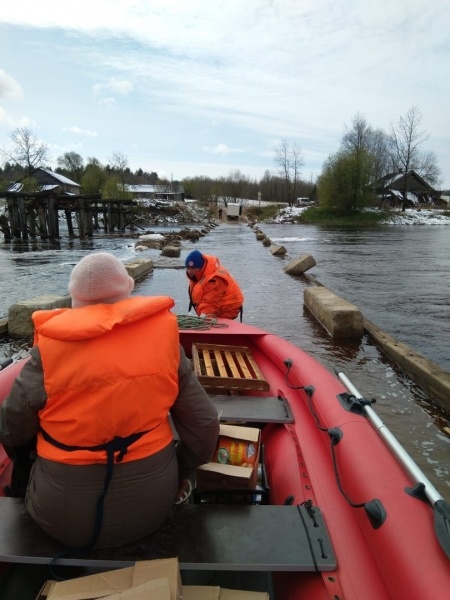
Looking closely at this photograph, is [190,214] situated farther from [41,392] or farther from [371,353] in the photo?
[41,392]

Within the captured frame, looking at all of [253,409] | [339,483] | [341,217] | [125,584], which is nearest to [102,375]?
[125,584]

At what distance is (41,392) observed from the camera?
1.59m

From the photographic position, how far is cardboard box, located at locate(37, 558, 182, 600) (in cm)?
147

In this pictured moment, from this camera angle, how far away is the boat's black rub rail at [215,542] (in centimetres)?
171

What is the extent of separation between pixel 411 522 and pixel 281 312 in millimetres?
6973

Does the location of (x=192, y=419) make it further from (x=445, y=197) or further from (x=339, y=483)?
(x=445, y=197)

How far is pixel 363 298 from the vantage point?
10.4 m

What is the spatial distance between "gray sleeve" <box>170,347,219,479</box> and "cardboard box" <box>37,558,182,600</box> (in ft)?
1.42

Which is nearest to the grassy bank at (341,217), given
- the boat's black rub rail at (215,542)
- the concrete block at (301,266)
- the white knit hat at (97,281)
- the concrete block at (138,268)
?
the concrete block at (301,266)

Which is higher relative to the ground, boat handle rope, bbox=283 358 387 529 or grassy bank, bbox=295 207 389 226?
boat handle rope, bbox=283 358 387 529

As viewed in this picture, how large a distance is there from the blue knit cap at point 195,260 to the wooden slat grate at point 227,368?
1261mm

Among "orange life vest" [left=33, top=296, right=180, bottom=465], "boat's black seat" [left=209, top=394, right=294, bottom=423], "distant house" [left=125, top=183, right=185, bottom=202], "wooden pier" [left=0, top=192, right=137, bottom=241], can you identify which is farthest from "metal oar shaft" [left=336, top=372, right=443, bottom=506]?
"distant house" [left=125, top=183, right=185, bottom=202]

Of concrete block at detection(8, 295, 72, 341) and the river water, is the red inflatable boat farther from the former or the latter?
concrete block at detection(8, 295, 72, 341)

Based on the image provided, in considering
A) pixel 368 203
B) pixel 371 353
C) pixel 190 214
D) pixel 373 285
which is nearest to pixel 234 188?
pixel 190 214
